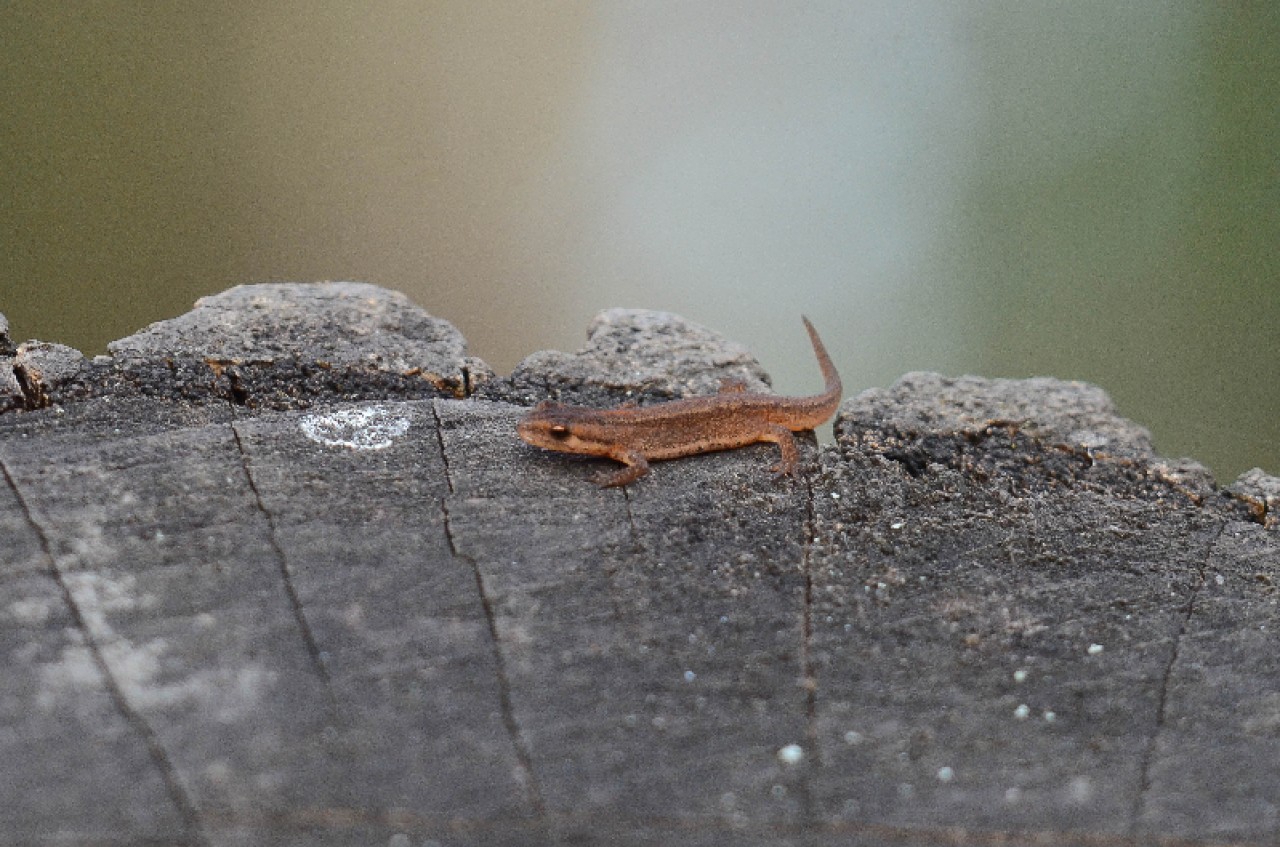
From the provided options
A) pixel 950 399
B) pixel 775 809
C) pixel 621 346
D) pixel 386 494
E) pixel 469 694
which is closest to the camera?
pixel 775 809

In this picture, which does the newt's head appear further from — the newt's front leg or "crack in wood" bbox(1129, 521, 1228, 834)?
"crack in wood" bbox(1129, 521, 1228, 834)

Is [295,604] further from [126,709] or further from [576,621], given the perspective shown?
[576,621]

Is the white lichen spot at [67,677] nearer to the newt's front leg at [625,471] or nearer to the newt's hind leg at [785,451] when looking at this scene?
the newt's front leg at [625,471]

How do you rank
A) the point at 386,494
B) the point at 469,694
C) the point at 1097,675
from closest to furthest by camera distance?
the point at 469,694, the point at 1097,675, the point at 386,494

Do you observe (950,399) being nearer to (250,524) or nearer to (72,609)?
(250,524)

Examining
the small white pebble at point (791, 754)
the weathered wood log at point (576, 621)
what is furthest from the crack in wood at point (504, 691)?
the small white pebble at point (791, 754)

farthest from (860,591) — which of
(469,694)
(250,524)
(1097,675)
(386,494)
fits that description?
(250,524)

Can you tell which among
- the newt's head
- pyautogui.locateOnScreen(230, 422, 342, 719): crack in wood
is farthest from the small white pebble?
the newt's head

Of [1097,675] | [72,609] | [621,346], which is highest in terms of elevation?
[621,346]
